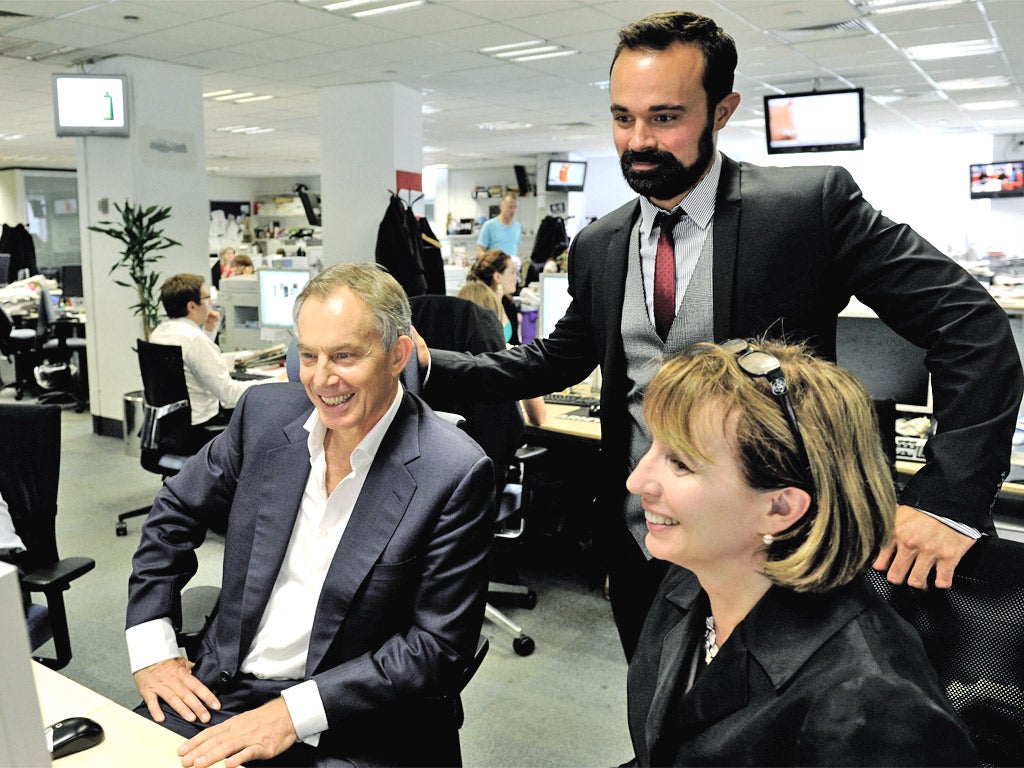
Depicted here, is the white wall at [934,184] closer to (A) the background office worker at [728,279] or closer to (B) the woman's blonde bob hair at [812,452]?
(A) the background office worker at [728,279]

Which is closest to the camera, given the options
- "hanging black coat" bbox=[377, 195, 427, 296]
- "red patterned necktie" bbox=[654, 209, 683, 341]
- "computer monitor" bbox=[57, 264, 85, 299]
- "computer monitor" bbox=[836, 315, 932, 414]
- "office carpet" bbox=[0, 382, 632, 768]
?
"red patterned necktie" bbox=[654, 209, 683, 341]

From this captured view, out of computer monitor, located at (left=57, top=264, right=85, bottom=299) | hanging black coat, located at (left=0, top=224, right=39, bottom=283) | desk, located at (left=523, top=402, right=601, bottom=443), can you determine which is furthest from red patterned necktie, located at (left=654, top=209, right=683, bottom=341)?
hanging black coat, located at (left=0, top=224, right=39, bottom=283)

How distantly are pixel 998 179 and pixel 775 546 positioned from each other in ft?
47.2

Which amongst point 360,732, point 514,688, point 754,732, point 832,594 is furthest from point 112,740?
point 514,688

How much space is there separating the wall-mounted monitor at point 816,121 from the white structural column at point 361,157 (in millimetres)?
3257

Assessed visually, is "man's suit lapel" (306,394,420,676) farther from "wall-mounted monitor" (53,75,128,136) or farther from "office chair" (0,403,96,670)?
"wall-mounted monitor" (53,75,128,136)

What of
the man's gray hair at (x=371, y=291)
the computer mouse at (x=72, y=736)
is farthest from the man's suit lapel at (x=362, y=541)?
the computer mouse at (x=72, y=736)

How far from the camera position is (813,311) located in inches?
60.1

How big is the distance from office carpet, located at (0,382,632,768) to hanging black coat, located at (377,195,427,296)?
9.34 feet

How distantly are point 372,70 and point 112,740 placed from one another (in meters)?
6.84

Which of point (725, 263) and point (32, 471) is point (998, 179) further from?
point (32, 471)

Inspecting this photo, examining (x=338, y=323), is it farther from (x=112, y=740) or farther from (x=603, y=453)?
(x=112, y=740)

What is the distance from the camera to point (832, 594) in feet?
3.28

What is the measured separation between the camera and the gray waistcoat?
5.10 feet
